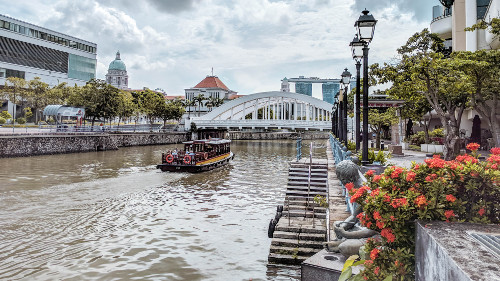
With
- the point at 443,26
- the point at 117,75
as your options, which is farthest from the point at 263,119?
the point at 117,75

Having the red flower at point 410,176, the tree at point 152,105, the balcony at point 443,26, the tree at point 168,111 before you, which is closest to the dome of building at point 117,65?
the tree at point 168,111

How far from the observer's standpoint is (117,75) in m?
146

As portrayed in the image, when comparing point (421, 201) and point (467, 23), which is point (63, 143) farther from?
point (421, 201)

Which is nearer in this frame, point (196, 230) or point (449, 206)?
point (449, 206)

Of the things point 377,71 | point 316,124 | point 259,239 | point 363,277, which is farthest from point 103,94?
point 363,277

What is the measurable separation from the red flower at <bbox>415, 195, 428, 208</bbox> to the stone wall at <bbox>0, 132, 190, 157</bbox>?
3631 cm

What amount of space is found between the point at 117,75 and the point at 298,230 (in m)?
149

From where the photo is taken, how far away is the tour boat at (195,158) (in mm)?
25959

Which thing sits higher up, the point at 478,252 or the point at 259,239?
the point at 478,252

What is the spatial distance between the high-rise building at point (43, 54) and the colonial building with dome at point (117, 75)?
2108 inches

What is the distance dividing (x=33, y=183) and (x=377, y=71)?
19.8m

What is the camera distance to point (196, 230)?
12.1 metres

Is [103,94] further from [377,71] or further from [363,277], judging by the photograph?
[363,277]

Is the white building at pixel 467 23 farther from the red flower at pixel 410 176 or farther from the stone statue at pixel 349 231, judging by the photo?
the red flower at pixel 410 176
